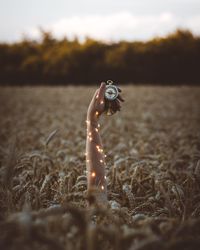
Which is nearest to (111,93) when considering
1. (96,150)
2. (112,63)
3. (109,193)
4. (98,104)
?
(98,104)

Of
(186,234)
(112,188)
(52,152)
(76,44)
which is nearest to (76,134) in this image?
(52,152)

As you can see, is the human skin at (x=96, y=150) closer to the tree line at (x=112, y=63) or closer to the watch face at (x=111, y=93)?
the watch face at (x=111, y=93)

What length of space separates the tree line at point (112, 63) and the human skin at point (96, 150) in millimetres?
31787

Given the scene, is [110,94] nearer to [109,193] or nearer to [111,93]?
[111,93]

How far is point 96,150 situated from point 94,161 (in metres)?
0.10

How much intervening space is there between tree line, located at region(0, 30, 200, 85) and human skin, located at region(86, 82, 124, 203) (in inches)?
1251

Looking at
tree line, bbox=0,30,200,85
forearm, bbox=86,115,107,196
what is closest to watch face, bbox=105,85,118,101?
forearm, bbox=86,115,107,196

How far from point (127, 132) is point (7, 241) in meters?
7.51

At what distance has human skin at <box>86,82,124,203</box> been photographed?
11.2 ft

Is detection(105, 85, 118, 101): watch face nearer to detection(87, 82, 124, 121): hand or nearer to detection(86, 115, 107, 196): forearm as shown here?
detection(87, 82, 124, 121): hand

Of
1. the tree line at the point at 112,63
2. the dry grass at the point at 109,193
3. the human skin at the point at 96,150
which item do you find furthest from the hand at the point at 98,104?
the tree line at the point at 112,63

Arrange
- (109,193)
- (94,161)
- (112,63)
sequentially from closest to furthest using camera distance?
(94,161)
(109,193)
(112,63)

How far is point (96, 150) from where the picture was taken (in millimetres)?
3504

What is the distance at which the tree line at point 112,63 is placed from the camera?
35.3 m
